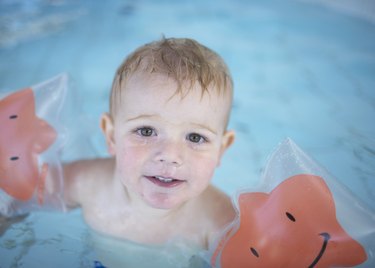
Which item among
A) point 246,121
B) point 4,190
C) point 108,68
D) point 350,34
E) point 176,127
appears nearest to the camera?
point 176,127

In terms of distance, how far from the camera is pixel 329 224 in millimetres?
1613

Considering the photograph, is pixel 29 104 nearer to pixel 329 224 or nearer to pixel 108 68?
pixel 329 224

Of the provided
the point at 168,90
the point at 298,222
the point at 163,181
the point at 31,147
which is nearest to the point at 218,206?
the point at 163,181

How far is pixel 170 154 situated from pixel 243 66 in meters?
3.18

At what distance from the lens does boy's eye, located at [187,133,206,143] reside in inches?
71.5

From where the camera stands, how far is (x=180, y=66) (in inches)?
70.2

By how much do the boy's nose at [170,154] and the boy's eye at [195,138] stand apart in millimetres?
72

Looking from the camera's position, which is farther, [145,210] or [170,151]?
[145,210]

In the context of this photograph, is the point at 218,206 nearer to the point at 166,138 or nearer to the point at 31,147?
the point at 166,138

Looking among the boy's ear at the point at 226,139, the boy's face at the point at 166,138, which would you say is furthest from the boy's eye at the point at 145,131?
the boy's ear at the point at 226,139

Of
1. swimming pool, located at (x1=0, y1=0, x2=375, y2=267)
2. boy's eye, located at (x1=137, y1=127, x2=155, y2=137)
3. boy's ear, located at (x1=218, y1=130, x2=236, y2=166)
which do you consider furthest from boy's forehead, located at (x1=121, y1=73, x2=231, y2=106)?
swimming pool, located at (x1=0, y1=0, x2=375, y2=267)

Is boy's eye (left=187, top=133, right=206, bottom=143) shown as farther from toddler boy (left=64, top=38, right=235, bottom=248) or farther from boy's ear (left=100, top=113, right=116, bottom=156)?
boy's ear (left=100, top=113, right=116, bottom=156)

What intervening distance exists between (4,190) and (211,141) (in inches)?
38.8

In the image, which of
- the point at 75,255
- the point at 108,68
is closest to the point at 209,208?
the point at 75,255
